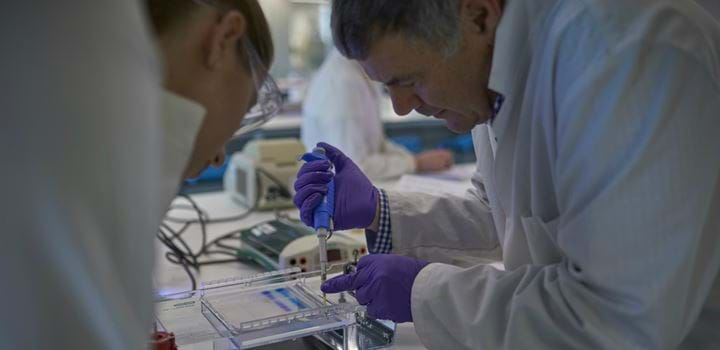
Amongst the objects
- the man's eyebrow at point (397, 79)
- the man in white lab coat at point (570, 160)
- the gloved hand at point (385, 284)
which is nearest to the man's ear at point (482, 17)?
the man in white lab coat at point (570, 160)

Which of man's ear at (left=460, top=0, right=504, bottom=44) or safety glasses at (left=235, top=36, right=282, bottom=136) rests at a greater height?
man's ear at (left=460, top=0, right=504, bottom=44)

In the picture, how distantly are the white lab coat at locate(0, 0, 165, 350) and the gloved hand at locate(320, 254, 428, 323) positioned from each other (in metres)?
0.63

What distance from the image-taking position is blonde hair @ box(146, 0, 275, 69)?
772 mm

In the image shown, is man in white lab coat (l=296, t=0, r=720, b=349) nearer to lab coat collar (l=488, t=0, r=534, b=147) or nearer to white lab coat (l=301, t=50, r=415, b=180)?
lab coat collar (l=488, t=0, r=534, b=147)

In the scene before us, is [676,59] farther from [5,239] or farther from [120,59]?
[5,239]

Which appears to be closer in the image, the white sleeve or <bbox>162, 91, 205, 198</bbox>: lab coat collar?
<bbox>162, 91, 205, 198</bbox>: lab coat collar

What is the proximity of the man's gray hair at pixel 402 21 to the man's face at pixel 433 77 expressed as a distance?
2 cm

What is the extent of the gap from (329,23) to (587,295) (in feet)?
1.95

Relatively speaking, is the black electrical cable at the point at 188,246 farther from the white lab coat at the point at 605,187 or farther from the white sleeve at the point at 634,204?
the white sleeve at the point at 634,204

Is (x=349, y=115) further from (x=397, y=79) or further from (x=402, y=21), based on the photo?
(x=402, y=21)

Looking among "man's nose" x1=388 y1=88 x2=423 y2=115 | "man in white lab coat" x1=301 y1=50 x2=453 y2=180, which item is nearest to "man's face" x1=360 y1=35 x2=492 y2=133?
"man's nose" x1=388 y1=88 x2=423 y2=115

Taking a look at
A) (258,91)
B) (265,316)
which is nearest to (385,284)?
(265,316)

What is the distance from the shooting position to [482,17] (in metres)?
1.08

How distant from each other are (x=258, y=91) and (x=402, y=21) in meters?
0.26
